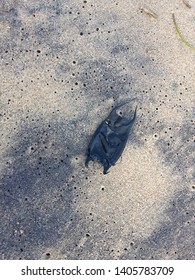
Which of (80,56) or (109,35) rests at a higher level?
(109,35)

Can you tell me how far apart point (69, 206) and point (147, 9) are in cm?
151

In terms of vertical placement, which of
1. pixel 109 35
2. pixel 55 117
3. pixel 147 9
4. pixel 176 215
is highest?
pixel 147 9

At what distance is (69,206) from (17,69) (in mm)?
1023

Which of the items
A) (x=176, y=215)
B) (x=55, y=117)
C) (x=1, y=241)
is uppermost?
(x=55, y=117)

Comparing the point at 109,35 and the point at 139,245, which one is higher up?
the point at 109,35

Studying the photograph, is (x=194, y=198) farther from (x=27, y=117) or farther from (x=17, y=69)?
(x=17, y=69)
